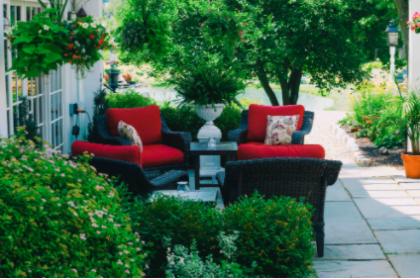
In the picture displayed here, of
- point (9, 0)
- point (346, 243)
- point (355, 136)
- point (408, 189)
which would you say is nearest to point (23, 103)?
point (9, 0)

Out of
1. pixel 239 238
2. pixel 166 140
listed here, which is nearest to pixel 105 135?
pixel 166 140

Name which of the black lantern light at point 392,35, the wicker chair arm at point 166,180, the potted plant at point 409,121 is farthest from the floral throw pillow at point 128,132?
the black lantern light at point 392,35

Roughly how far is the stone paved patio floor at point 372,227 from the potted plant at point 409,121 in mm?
179

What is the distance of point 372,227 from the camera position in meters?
4.12

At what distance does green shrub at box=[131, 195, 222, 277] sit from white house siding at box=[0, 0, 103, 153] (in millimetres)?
1717

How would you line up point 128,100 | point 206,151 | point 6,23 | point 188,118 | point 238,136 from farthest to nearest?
1. point 128,100
2. point 188,118
3. point 238,136
4. point 206,151
5. point 6,23

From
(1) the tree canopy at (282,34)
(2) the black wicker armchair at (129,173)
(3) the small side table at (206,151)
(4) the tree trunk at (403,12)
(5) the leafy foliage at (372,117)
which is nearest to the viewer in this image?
(2) the black wicker armchair at (129,173)

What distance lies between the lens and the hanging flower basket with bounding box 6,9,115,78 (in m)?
3.36

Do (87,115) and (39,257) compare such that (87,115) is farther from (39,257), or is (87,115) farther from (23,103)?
(39,257)

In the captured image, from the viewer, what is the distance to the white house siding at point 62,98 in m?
4.76

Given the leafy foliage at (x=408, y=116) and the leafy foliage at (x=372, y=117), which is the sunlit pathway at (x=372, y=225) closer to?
the leafy foliage at (x=408, y=116)

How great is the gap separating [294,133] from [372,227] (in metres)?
1.71

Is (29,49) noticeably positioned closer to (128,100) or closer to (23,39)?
(23,39)

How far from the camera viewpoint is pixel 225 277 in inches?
90.0
